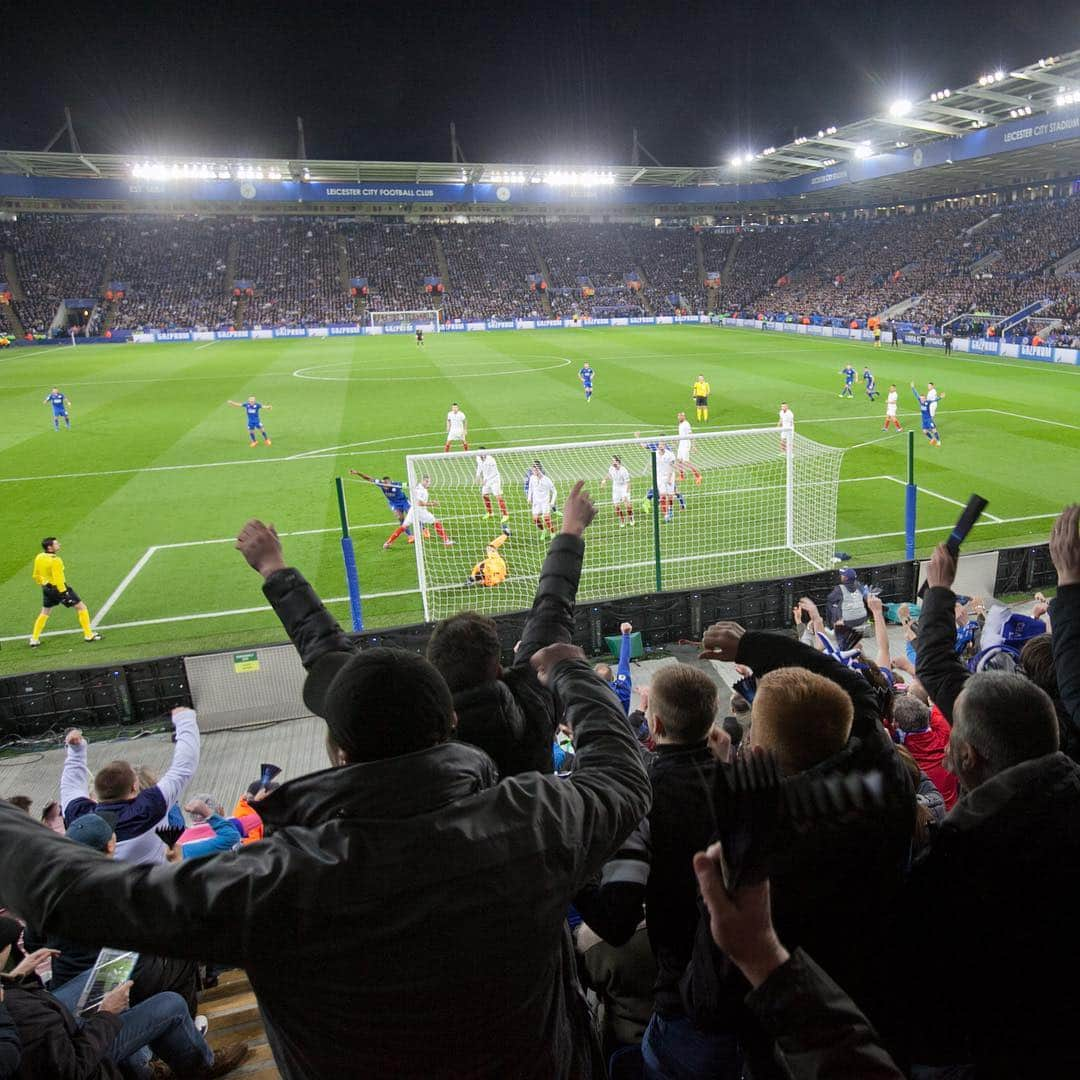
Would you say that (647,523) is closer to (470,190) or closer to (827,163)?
(827,163)

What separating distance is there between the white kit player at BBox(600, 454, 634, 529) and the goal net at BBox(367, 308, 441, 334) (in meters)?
53.3

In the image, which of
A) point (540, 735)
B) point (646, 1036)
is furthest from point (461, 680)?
point (646, 1036)

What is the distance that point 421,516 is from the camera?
45.6 feet

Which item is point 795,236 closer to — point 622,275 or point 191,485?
point 622,275

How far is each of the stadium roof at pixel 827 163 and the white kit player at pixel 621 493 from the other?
34993 mm

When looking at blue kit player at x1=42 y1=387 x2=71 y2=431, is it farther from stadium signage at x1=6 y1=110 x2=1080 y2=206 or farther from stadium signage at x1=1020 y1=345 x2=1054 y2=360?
stadium signage at x1=6 y1=110 x2=1080 y2=206

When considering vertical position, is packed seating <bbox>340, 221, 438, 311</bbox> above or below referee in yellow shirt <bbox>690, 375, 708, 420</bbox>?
above

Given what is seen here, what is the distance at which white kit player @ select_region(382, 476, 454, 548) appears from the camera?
12.9 meters

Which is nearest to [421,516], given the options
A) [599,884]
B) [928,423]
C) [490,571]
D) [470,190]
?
[490,571]

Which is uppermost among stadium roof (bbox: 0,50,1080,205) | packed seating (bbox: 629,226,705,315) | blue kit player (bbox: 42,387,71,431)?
stadium roof (bbox: 0,50,1080,205)

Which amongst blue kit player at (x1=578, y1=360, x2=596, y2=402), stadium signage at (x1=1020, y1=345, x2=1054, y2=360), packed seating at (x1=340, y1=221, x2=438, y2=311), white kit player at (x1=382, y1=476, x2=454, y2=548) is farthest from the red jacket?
packed seating at (x1=340, y1=221, x2=438, y2=311)

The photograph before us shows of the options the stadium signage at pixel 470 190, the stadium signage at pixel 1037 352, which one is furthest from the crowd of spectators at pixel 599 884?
the stadium signage at pixel 470 190

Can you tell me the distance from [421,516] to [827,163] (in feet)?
215

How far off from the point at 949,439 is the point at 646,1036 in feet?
75.1
